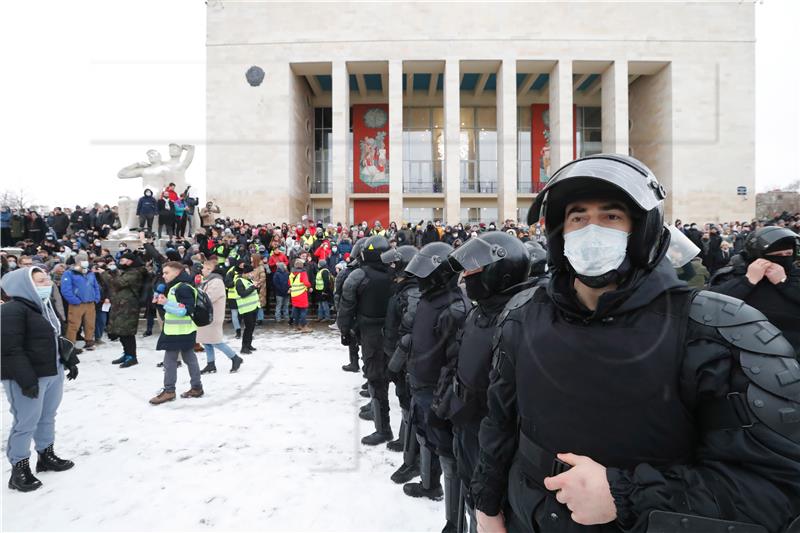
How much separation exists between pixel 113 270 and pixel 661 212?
11.0 m

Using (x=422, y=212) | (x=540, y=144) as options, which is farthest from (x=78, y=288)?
(x=540, y=144)

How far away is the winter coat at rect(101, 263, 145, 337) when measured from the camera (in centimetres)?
791

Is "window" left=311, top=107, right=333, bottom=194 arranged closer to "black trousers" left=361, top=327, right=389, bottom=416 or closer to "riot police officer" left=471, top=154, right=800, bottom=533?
"black trousers" left=361, top=327, right=389, bottom=416

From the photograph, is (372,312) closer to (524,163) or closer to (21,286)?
(21,286)

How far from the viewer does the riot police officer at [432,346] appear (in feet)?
10.1

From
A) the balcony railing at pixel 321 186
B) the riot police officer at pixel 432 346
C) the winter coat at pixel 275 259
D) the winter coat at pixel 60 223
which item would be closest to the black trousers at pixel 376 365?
the riot police officer at pixel 432 346

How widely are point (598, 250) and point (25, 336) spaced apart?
4.80 m

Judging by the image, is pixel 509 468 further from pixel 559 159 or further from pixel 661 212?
pixel 559 159

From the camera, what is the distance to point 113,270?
962 cm

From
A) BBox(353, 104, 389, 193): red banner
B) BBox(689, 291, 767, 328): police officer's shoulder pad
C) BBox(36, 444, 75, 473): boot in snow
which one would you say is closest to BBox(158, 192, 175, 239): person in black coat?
BBox(36, 444, 75, 473): boot in snow

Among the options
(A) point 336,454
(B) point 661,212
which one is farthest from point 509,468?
(A) point 336,454

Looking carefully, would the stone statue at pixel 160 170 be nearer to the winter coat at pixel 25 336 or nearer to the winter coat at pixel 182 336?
the winter coat at pixel 182 336

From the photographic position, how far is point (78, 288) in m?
8.74

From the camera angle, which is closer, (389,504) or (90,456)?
(389,504)
